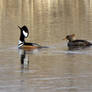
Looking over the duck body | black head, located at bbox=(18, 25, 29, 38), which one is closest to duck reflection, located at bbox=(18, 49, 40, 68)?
black head, located at bbox=(18, 25, 29, 38)

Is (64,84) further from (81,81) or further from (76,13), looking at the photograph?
(76,13)

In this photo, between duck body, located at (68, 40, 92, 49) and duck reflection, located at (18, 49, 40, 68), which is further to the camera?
duck body, located at (68, 40, 92, 49)

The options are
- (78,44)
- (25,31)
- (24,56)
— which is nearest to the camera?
(24,56)

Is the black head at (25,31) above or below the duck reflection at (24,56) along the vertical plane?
above

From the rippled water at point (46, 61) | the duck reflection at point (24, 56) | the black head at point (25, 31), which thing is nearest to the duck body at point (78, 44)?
the rippled water at point (46, 61)

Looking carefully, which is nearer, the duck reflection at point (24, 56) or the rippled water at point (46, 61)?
the rippled water at point (46, 61)

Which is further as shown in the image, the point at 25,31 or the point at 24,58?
the point at 25,31

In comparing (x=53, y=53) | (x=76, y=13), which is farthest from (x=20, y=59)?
(x=76, y=13)

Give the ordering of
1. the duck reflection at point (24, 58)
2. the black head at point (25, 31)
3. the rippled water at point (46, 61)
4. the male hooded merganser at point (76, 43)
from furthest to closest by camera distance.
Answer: the black head at point (25, 31) < the male hooded merganser at point (76, 43) < the duck reflection at point (24, 58) < the rippled water at point (46, 61)

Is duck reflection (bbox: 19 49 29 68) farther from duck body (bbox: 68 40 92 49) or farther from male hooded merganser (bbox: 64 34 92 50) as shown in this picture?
duck body (bbox: 68 40 92 49)

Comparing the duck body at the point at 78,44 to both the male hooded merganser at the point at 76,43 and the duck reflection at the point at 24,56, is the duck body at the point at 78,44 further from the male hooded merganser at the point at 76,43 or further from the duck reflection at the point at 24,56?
the duck reflection at the point at 24,56

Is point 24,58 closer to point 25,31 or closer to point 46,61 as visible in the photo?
point 46,61

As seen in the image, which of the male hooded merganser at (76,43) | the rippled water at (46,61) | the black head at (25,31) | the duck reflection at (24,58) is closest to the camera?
the rippled water at (46,61)

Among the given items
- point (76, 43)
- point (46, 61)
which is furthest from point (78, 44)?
point (46, 61)
